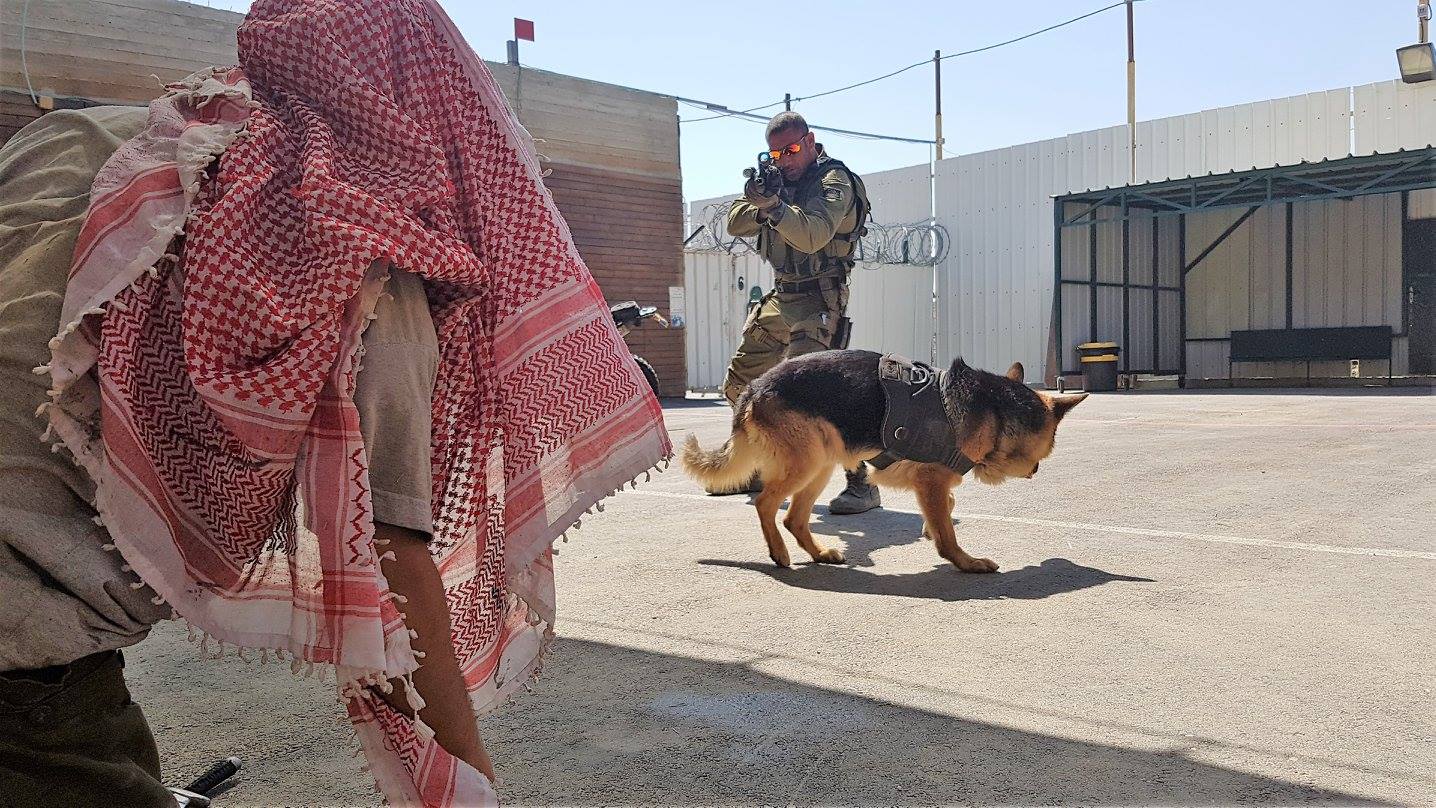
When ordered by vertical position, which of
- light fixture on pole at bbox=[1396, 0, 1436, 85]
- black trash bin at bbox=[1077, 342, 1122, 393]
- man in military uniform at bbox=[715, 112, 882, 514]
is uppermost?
light fixture on pole at bbox=[1396, 0, 1436, 85]

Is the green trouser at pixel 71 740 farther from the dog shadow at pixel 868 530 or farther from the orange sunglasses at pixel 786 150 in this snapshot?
the orange sunglasses at pixel 786 150

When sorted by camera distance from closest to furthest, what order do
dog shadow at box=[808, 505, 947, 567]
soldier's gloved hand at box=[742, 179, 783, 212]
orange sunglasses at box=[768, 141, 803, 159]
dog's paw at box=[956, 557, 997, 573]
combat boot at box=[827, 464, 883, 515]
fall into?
dog's paw at box=[956, 557, 997, 573] → dog shadow at box=[808, 505, 947, 567] → soldier's gloved hand at box=[742, 179, 783, 212] → orange sunglasses at box=[768, 141, 803, 159] → combat boot at box=[827, 464, 883, 515]

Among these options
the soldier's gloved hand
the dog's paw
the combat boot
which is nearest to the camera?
the dog's paw

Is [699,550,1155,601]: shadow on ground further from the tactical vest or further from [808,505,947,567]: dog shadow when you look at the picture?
the tactical vest

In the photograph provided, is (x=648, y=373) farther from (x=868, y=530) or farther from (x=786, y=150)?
(x=786, y=150)

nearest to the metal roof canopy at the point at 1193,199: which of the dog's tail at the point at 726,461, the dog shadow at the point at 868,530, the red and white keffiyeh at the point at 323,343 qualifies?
the dog shadow at the point at 868,530

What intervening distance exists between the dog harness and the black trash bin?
1542cm

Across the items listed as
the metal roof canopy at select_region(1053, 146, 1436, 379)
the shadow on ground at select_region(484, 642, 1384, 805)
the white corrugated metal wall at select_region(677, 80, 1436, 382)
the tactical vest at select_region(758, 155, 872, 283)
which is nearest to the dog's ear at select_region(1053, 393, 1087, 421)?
the tactical vest at select_region(758, 155, 872, 283)

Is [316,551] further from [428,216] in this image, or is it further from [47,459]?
[428,216]

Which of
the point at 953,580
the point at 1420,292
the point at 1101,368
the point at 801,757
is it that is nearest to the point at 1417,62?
the point at 1420,292

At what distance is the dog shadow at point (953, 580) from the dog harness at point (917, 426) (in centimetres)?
49

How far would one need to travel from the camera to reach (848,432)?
15.9ft

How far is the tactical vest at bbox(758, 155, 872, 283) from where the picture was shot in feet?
20.0

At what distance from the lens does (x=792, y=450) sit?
192 inches
